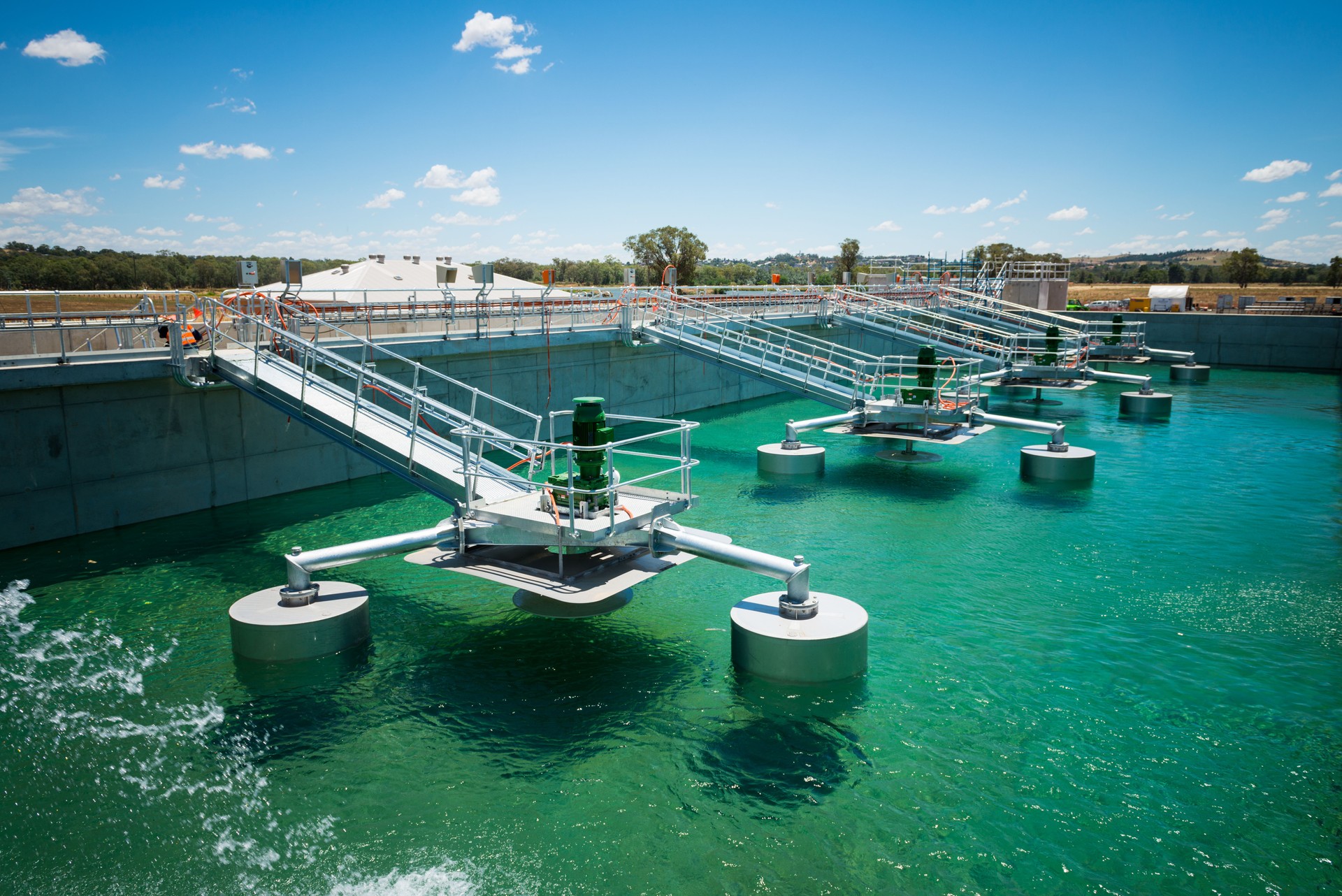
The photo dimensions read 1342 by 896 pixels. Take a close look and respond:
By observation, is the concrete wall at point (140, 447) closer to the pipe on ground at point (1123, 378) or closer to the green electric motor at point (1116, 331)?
the pipe on ground at point (1123, 378)

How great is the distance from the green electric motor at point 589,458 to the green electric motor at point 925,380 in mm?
9508

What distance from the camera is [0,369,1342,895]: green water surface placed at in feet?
20.3

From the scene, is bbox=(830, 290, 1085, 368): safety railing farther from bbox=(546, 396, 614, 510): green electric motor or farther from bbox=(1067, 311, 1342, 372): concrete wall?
bbox=(546, 396, 614, 510): green electric motor

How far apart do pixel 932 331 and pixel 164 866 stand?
2920 cm

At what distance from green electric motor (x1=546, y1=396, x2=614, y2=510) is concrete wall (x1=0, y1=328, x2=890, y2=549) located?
837 cm

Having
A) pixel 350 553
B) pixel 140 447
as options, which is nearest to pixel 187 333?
pixel 140 447

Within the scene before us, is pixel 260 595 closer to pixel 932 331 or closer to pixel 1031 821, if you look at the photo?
pixel 1031 821

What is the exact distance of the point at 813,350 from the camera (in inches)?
1248

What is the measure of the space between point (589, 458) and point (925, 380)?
11029 mm

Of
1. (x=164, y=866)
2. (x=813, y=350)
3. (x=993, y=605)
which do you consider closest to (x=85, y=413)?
(x=164, y=866)

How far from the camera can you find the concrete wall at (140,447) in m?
12.9

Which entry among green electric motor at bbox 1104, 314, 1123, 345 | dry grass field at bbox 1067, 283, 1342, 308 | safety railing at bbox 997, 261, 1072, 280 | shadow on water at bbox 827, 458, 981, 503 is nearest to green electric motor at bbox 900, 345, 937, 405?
shadow on water at bbox 827, 458, 981, 503

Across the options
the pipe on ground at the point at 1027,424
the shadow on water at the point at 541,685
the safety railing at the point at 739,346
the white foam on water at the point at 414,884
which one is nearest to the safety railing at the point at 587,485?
the shadow on water at the point at 541,685

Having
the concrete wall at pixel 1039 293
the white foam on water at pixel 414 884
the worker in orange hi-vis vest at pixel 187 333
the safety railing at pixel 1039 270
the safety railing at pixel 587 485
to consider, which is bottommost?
the white foam on water at pixel 414 884
